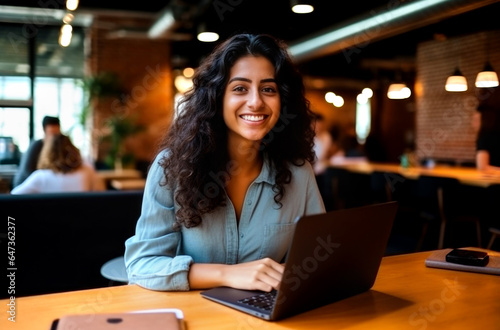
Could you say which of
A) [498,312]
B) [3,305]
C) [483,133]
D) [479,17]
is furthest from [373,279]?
[479,17]

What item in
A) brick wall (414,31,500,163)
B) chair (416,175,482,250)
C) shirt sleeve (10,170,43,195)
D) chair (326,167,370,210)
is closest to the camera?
shirt sleeve (10,170,43,195)

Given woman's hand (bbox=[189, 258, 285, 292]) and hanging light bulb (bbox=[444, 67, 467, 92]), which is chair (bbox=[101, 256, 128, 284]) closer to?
woman's hand (bbox=[189, 258, 285, 292])

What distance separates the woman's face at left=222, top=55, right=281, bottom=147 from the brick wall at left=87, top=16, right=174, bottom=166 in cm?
832

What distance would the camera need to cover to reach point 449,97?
908 cm

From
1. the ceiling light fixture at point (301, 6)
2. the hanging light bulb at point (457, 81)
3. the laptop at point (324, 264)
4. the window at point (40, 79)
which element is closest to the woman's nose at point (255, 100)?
the laptop at point (324, 264)

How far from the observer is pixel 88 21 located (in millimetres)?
10062

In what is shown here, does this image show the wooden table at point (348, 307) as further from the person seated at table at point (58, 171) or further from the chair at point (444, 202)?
the chair at point (444, 202)

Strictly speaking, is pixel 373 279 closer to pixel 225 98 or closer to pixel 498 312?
pixel 498 312

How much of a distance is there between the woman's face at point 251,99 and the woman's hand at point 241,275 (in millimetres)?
450

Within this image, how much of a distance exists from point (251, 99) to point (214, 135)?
0.19 m

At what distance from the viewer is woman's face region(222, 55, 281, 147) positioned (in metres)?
1.74

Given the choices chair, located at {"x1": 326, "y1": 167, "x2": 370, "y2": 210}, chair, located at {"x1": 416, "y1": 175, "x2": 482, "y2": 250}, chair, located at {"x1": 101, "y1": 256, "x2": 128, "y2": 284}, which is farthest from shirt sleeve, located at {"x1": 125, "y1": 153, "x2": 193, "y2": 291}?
chair, located at {"x1": 326, "y1": 167, "x2": 370, "y2": 210}

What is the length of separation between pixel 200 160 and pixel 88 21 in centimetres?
919

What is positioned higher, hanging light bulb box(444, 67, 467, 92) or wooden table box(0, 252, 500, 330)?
hanging light bulb box(444, 67, 467, 92)
